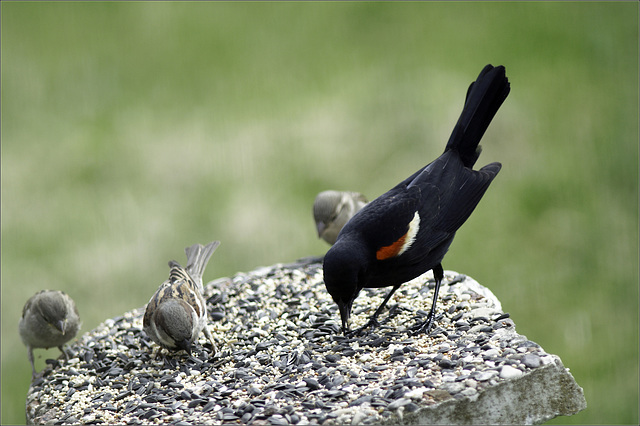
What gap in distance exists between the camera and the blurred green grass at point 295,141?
23.9ft

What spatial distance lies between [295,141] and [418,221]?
4.87m

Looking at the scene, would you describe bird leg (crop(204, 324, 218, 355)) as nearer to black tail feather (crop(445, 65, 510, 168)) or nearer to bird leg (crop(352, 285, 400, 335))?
bird leg (crop(352, 285, 400, 335))

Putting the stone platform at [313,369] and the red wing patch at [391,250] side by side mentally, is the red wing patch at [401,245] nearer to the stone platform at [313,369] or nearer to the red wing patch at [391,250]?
the red wing patch at [391,250]

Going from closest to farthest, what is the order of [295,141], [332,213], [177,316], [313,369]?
[313,369], [177,316], [332,213], [295,141]

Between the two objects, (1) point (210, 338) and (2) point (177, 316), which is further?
(1) point (210, 338)

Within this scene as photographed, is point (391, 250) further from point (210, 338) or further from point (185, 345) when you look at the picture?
point (185, 345)

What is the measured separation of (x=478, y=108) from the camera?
418cm

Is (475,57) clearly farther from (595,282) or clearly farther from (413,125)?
(595,282)

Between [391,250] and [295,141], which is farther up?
[295,141]

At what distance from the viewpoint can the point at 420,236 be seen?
12.9 ft

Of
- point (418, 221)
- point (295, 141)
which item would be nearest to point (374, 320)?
point (418, 221)

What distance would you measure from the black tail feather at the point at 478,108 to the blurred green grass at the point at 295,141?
9.40 feet

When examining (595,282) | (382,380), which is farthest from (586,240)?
(382,380)

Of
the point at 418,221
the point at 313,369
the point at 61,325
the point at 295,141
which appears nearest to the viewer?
the point at 313,369
